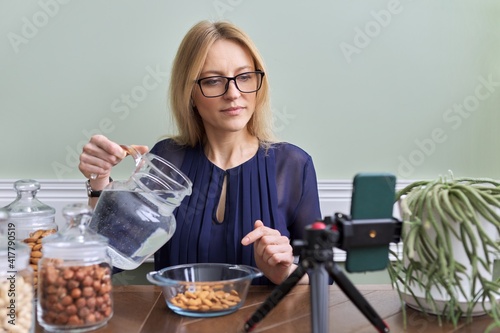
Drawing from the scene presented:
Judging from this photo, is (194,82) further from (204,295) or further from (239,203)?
(204,295)

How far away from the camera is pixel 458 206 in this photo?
837 millimetres

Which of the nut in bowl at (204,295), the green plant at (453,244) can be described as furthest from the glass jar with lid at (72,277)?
the green plant at (453,244)

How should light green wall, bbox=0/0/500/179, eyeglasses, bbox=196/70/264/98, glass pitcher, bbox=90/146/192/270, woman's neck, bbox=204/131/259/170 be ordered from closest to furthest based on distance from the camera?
glass pitcher, bbox=90/146/192/270, eyeglasses, bbox=196/70/264/98, woman's neck, bbox=204/131/259/170, light green wall, bbox=0/0/500/179

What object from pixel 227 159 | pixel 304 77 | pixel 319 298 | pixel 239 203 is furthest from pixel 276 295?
pixel 304 77

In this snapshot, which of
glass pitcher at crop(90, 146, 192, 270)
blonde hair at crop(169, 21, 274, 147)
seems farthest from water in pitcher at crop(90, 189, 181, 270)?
blonde hair at crop(169, 21, 274, 147)

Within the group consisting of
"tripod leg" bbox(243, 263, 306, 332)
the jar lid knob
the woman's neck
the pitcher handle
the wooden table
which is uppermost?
the pitcher handle

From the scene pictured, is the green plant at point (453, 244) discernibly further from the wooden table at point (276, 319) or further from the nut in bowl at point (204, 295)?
the nut in bowl at point (204, 295)

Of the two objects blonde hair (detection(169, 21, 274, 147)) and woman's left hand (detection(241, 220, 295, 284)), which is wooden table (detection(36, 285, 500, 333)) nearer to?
woman's left hand (detection(241, 220, 295, 284))

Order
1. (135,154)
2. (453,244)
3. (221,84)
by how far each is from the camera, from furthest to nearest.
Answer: (221,84), (135,154), (453,244)

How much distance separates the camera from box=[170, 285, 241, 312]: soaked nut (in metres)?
0.89

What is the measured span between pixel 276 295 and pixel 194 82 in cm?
74

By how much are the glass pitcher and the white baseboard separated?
66cm

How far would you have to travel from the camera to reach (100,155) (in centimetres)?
111

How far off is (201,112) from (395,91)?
60 cm
